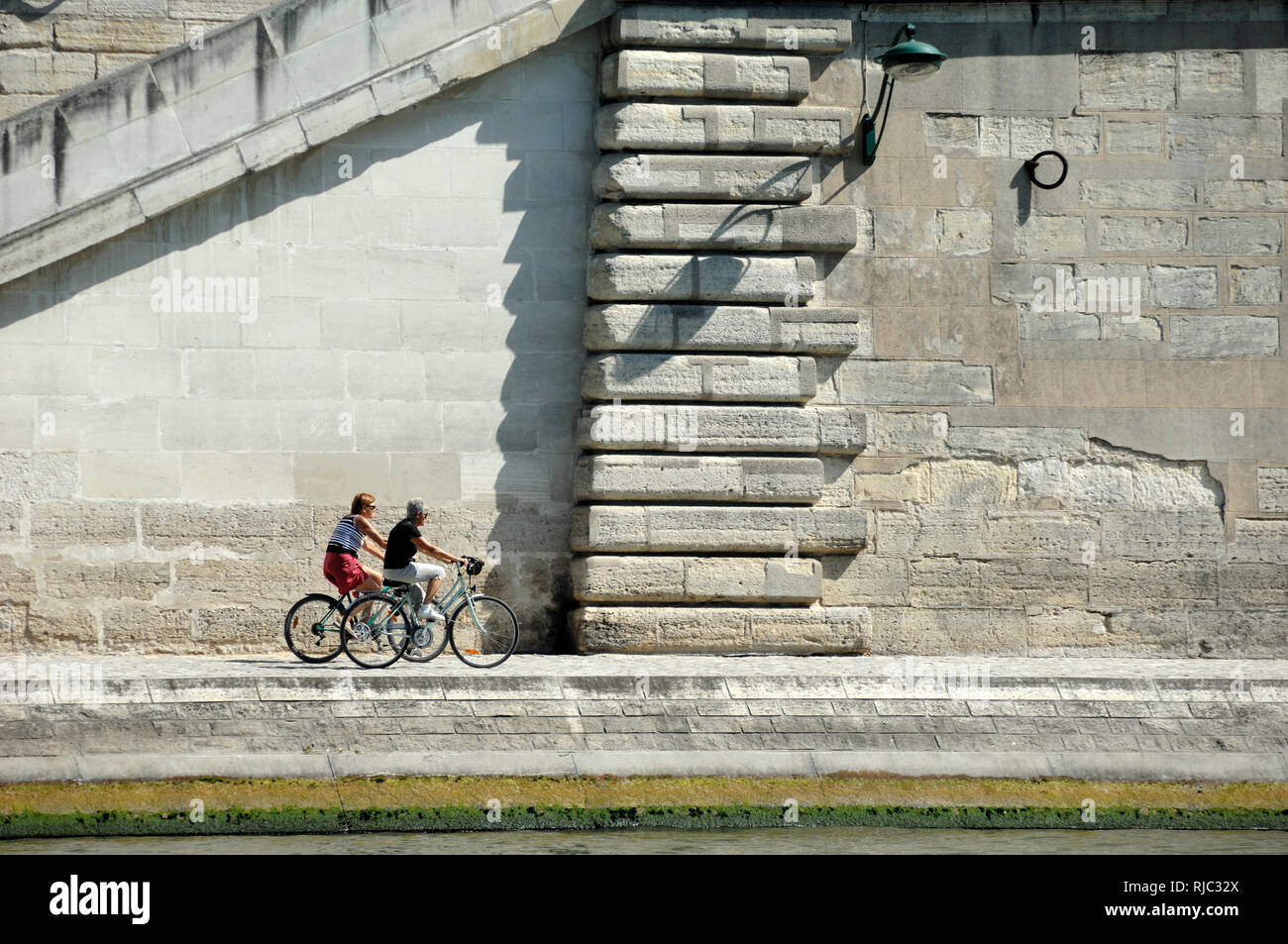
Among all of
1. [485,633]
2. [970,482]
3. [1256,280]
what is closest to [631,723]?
[485,633]

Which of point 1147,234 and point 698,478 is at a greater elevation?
point 1147,234

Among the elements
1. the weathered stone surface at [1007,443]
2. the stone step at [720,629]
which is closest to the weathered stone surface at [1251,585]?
the weathered stone surface at [1007,443]

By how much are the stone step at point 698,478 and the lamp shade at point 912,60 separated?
9.37 ft

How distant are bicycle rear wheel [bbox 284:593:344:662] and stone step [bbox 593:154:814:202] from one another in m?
3.61

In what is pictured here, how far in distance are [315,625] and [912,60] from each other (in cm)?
556

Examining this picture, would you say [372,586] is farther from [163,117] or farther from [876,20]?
[876,20]

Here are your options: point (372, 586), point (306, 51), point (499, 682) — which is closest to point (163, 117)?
point (306, 51)

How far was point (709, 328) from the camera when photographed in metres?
11.4

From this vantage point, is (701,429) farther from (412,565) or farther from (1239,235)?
(1239,235)

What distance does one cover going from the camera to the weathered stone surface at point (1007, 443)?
11.8 m

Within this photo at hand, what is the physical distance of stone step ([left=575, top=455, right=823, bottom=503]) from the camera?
11281 mm

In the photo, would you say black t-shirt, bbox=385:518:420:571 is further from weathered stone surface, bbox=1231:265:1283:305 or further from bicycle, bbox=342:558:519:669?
weathered stone surface, bbox=1231:265:1283:305

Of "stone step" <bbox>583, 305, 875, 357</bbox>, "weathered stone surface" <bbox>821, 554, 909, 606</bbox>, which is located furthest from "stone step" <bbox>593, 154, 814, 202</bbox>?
"weathered stone surface" <bbox>821, 554, 909, 606</bbox>

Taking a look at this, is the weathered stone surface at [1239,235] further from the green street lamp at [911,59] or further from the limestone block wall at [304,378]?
the limestone block wall at [304,378]
